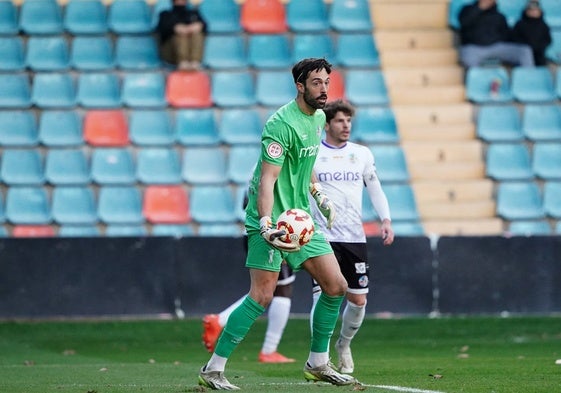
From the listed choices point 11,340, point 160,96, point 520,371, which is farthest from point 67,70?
point 520,371

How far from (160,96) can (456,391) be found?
36.9ft

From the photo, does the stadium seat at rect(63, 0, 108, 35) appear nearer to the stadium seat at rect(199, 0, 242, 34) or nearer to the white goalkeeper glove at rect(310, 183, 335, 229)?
the stadium seat at rect(199, 0, 242, 34)

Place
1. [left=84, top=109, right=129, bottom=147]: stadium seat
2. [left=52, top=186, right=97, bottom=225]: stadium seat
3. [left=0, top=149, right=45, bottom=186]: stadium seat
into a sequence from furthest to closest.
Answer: [left=84, top=109, right=129, bottom=147]: stadium seat, [left=0, top=149, right=45, bottom=186]: stadium seat, [left=52, top=186, right=97, bottom=225]: stadium seat

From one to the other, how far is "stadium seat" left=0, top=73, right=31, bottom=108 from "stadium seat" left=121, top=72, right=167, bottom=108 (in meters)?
1.37

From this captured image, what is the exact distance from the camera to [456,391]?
803 cm

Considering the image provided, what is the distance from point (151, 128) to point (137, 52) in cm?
153

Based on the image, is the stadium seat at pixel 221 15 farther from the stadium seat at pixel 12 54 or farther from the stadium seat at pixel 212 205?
the stadium seat at pixel 212 205

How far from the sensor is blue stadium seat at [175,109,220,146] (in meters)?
18.1

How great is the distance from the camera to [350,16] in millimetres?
19875

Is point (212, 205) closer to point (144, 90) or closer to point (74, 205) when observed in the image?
point (74, 205)

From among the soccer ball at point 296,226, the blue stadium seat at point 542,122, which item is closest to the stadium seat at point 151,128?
the blue stadium seat at point 542,122

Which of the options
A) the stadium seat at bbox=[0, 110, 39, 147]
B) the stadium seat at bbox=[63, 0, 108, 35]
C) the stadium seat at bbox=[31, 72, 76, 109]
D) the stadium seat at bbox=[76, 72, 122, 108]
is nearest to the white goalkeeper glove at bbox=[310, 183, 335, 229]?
the stadium seat at bbox=[0, 110, 39, 147]

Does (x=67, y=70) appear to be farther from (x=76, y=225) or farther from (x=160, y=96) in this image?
(x=76, y=225)

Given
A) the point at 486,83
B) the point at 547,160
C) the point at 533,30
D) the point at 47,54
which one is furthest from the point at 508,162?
the point at 47,54
